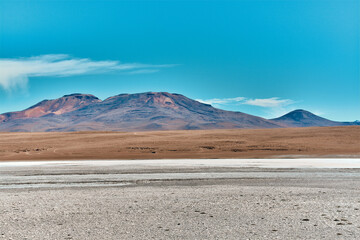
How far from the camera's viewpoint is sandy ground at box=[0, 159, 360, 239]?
952 centimetres

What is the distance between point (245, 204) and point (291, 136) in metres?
44.8

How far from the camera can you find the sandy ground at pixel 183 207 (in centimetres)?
952

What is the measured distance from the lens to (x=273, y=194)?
14.7 m

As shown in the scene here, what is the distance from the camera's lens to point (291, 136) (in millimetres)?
55625

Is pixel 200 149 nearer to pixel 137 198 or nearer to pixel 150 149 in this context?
pixel 150 149

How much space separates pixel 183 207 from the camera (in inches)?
487

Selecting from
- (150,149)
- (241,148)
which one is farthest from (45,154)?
(241,148)

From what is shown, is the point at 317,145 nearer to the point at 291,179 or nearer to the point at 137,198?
the point at 291,179

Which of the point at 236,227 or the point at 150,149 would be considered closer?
the point at 236,227

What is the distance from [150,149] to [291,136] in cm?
2232

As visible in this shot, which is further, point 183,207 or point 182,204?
point 182,204

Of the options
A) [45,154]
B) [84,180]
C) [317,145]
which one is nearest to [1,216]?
[84,180]

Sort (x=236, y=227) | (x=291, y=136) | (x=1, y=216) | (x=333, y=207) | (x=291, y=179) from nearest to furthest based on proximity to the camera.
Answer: (x=236, y=227)
(x=1, y=216)
(x=333, y=207)
(x=291, y=179)
(x=291, y=136)

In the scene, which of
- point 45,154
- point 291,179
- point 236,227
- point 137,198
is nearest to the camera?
point 236,227
